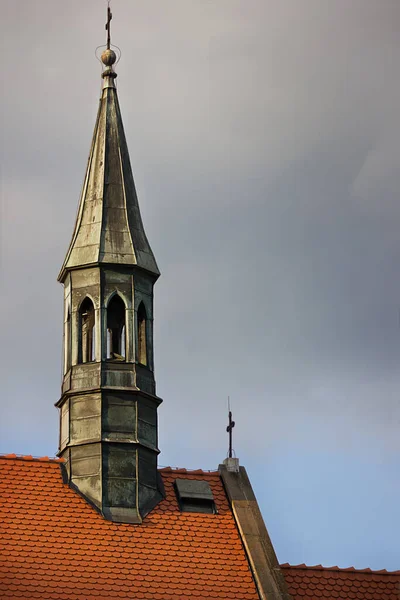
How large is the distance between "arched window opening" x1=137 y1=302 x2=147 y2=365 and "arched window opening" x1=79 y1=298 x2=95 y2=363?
1299 millimetres

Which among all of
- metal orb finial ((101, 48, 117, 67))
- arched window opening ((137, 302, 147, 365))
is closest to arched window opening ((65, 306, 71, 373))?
arched window opening ((137, 302, 147, 365))

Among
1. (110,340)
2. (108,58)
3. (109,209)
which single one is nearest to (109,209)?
(109,209)

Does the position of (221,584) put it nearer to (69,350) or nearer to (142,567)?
(142,567)

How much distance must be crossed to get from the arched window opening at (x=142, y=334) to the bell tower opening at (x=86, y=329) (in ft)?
4.26

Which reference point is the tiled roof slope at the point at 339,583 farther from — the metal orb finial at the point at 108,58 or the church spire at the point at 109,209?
the metal orb finial at the point at 108,58

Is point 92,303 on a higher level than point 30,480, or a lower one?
higher

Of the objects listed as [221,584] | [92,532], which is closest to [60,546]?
[92,532]

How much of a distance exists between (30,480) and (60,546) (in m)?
2.83

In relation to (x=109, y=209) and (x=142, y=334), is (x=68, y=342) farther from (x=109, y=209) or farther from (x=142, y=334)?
(x=109, y=209)

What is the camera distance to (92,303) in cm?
5647

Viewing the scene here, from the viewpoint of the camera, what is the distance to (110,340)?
57062 mm

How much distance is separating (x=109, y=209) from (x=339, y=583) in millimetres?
12375

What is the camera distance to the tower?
2140 inches

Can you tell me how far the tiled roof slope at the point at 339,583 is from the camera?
54656mm
